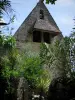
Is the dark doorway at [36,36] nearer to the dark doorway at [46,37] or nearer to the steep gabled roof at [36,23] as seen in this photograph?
the dark doorway at [46,37]

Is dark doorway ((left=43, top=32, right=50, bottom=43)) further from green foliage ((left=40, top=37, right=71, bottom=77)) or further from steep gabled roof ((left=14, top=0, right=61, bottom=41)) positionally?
green foliage ((left=40, top=37, right=71, bottom=77))

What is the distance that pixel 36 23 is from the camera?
2448 centimetres

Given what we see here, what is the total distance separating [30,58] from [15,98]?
313cm

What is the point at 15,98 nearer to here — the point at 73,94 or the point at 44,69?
the point at 44,69

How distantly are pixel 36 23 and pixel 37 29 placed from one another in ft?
2.22

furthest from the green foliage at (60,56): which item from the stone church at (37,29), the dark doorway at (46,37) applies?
the dark doorway at (46,37)

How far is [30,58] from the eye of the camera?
19.6 metres

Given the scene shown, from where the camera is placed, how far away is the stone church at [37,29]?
23516 millimetres

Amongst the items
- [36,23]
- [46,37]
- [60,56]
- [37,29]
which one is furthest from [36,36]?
[60,56]

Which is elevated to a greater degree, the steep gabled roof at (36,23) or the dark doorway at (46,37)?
the steep gabled roof at (36,23)

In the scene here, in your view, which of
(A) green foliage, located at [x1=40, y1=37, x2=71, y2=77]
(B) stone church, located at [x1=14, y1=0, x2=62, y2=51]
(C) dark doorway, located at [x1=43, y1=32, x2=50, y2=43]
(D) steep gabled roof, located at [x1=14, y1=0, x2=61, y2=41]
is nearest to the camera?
(A) green foliage, located at [x1=40, y1=37, x2=71, y2=77]

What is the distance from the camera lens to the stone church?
77.2ft

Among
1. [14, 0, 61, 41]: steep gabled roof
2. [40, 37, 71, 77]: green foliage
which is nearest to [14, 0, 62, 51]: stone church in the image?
[14, 0, 61, 41]: steep gabled roof

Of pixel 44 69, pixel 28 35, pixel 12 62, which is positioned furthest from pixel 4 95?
pixel 28 35
